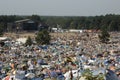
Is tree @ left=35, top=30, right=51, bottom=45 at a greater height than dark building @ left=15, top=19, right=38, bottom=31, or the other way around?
tree @ left=35, top=30, right=51, bottom=45

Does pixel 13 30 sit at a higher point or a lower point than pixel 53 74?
lower

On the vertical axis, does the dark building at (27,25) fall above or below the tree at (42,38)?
below

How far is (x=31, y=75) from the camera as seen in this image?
23219 millimetres

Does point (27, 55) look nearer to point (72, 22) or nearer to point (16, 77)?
point (16, 77)

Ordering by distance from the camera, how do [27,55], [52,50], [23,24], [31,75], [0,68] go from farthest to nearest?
1. [23,24]
2. [52,50]
3. [27,55]
4. [0,68]
5. [31,75]

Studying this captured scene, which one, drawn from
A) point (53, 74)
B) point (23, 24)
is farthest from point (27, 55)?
point (23, 24)

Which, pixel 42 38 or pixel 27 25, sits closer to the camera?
pixel 42 38

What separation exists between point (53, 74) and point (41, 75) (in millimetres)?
834

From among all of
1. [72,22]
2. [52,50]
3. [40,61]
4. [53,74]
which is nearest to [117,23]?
[72,22]

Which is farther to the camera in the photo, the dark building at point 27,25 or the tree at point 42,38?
the dark building at point 27,25

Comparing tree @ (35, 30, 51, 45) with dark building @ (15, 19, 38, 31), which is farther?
dark building @ (15, 19, 38, 31)

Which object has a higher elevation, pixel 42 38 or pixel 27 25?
pixel 42 38

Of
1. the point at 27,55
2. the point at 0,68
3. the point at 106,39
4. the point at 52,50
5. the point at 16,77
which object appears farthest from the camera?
the point at 106,39

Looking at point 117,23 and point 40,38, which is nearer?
point 40,38
